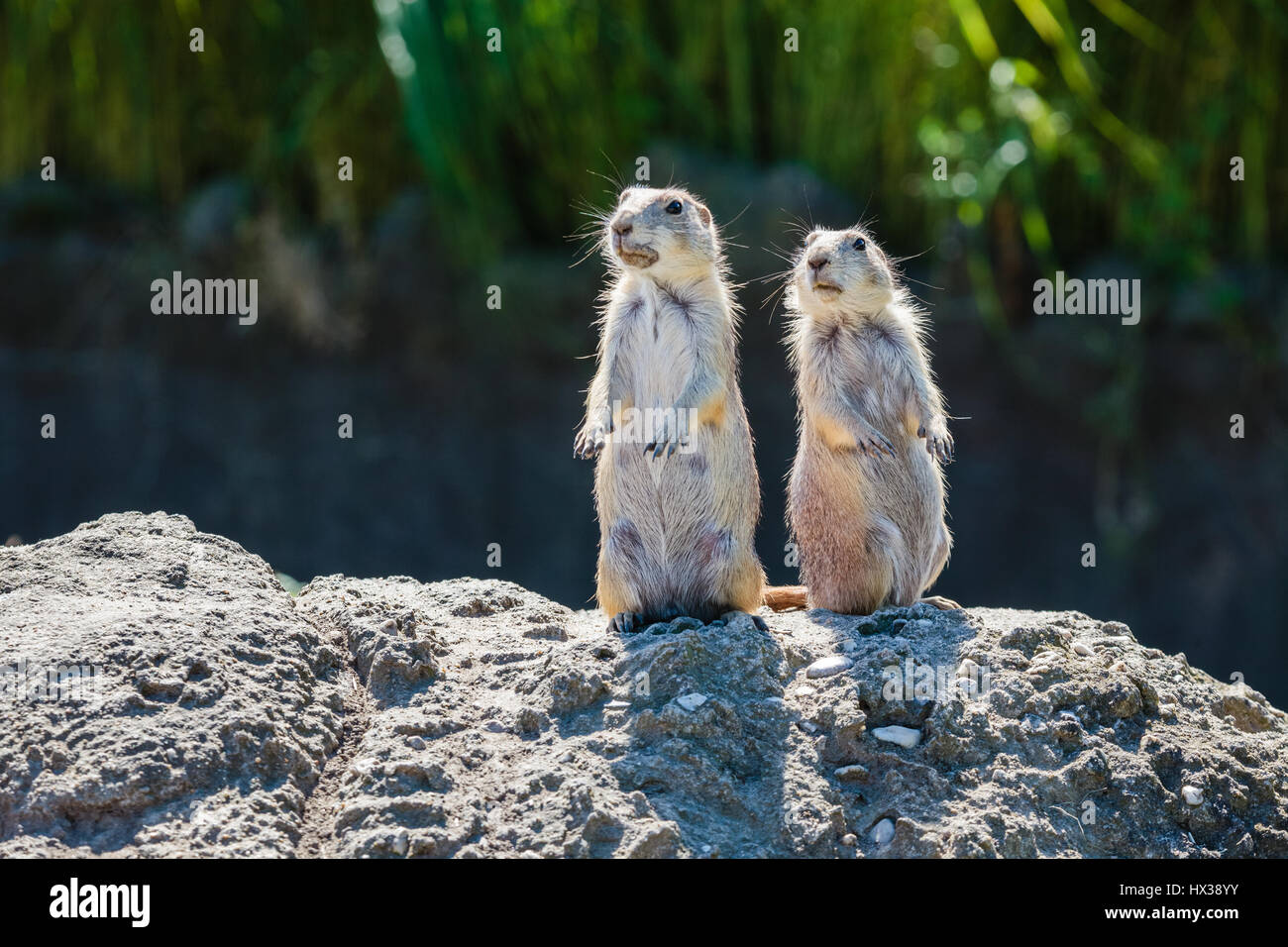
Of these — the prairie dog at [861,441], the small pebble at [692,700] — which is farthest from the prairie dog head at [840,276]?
the small pebble at [692,700]

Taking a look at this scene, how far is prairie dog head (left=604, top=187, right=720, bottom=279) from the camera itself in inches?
274

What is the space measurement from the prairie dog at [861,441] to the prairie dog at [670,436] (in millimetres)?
429

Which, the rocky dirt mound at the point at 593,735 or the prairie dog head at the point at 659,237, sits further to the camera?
the prairie dog head at the point at 659,237

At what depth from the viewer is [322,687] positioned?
229 inches

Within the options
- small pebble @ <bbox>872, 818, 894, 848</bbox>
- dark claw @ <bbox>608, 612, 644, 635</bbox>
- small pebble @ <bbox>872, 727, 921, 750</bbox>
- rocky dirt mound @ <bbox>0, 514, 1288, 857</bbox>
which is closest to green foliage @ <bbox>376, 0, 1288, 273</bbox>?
dark claw @ <bbox>608, 612, 644, 635</bbox>

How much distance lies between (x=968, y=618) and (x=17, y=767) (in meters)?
3.94

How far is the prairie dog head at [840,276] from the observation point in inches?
287

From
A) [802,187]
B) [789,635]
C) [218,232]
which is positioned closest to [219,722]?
[789,635]

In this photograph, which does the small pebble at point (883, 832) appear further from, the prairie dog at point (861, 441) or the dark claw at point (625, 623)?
the prairie dog at point (861, 441)

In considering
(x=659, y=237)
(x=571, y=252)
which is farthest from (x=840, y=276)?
(x=571, y=252)

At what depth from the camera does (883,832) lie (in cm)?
520

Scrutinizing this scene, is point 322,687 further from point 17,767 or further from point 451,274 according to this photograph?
point 451,274

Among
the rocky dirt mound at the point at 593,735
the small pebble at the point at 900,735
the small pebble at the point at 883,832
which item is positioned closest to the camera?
the rocky dirt mound at the point at 593,735

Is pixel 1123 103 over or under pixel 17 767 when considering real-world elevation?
over
